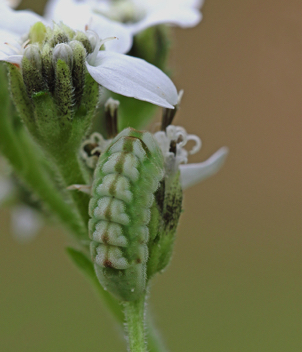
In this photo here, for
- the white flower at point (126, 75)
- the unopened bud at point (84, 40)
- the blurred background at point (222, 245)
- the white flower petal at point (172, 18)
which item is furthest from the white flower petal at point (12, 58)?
the blurred background at point (222, 245)

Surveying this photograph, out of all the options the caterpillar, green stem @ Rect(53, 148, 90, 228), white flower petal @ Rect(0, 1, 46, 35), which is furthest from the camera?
white flower petal @ Rect(0, 1, 46, 35)

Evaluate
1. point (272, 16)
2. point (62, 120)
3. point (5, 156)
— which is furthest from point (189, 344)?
point (62, 120)

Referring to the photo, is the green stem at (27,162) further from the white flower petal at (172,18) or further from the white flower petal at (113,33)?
the white flower petal at (172,18)

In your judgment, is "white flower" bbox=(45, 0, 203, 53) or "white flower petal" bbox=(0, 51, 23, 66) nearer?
"white flower petal" bbox=(0, 51, 23, 66)

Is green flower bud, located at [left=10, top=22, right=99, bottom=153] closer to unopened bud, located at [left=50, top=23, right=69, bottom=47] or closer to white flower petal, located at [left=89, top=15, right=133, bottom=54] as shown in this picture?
unopened bud, located at [left=50, top=23, right=69, bottom=47]

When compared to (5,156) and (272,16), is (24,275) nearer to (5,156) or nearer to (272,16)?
(272,16)

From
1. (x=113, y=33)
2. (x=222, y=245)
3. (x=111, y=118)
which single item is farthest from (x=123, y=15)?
(x=222, y=245)

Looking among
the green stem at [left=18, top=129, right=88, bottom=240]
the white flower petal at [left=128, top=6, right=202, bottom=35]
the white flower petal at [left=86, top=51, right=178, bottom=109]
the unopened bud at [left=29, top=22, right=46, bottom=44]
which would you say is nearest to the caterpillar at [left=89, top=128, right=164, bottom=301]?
the white flower petal at [left=86, top=51, right=178, bottom=109]
